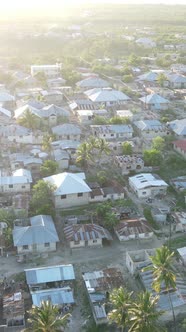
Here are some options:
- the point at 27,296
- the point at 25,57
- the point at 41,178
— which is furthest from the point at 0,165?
the point at 25,57

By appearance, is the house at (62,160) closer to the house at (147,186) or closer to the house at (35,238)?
the house at (147,186)

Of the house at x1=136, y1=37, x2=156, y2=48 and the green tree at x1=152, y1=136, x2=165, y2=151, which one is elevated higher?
the house at x1=136, y1=37, x2=156, y2=48

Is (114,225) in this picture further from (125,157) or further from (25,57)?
(25,57)

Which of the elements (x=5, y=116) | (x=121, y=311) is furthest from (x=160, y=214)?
(x=5, y=116)

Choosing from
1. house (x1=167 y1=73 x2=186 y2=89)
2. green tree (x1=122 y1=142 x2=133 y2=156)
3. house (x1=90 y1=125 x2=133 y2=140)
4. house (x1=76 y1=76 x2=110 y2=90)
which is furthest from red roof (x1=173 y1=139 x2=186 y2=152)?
house (x1=167 y1=73 x2=186 y2=89)

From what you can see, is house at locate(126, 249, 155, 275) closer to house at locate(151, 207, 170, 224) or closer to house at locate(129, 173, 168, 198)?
house at locate(151, 207, 170, 224)
